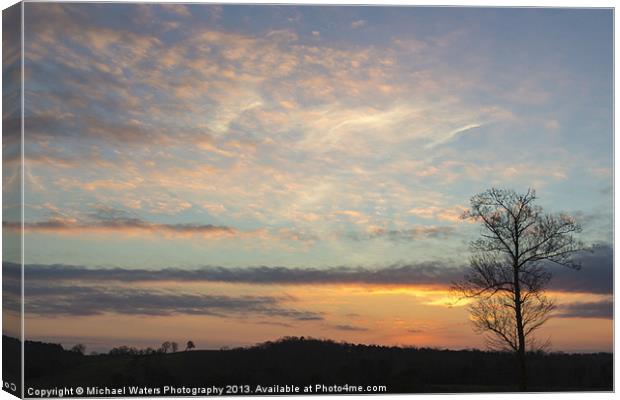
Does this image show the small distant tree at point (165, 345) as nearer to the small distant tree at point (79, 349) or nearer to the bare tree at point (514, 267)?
the small distant tree at point (79, 349)

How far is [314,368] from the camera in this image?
18312 mm

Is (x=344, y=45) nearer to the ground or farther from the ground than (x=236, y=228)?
farther from the ground

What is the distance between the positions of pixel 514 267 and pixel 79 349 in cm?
775

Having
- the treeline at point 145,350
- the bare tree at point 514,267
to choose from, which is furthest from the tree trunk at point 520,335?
the treeline at point 145,350

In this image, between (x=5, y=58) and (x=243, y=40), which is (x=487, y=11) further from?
(x=5, y=58)

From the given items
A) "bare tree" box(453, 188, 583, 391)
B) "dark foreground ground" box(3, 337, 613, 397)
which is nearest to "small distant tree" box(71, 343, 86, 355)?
"dark foreground ground" box(3, 337, 613, 397)

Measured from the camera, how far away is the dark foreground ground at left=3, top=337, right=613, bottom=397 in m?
17.4

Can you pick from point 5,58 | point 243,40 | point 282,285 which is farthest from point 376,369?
point 5,58

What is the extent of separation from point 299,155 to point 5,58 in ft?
16.8

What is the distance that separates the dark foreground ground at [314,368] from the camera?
17.4 meters

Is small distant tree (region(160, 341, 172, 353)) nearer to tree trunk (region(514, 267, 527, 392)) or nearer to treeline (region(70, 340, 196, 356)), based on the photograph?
treeline (region(70, 340, 196, 356))

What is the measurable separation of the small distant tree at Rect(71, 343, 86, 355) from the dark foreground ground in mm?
64

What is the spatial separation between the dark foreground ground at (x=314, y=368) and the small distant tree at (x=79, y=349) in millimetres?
64

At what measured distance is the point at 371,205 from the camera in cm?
1847
